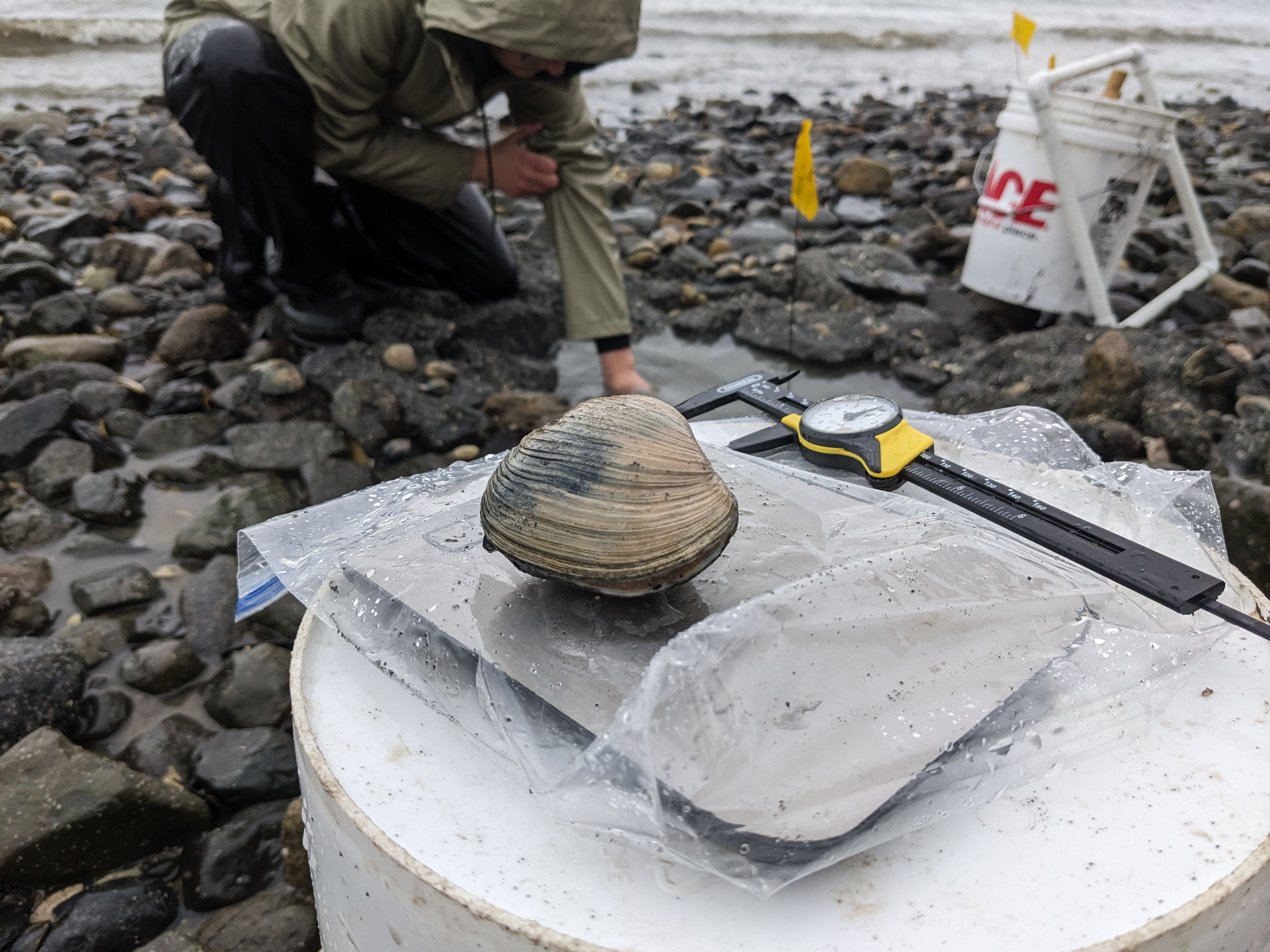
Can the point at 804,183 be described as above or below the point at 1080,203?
above

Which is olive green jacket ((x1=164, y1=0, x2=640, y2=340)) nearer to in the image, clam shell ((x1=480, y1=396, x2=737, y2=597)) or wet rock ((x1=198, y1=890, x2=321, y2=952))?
clam shell ((x1=480, y1=396, x2=737, y2=597))

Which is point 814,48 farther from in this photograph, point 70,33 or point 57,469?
point 57,469

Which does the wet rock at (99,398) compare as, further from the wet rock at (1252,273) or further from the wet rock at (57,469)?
the wet rock at (1252,273)

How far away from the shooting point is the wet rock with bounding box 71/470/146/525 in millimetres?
2105

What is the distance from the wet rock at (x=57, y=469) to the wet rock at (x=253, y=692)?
82 cm

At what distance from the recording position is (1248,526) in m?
1.72

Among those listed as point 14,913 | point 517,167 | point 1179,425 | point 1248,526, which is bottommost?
→ point 14,913

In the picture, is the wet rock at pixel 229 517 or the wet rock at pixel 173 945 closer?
the wet rock at pixel 173 945

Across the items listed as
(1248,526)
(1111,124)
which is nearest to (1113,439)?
(1248,526)

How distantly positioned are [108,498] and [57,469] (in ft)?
0.65

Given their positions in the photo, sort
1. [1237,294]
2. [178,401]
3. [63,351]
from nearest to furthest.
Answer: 1. [178,401]
2. [63,351]
3. [1237,294]

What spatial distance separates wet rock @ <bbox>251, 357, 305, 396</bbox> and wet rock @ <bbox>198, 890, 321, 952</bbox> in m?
1.55

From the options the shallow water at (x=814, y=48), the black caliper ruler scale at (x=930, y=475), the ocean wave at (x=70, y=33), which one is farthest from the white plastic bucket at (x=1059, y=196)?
the ocean wave at (x=70, y=33)

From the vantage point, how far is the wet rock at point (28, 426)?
226 centimetres
